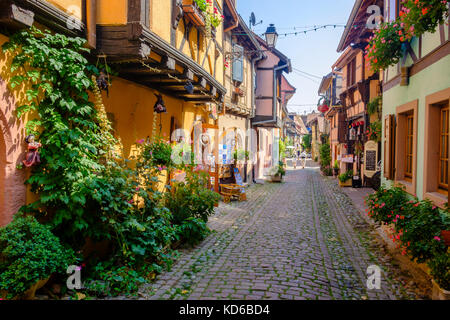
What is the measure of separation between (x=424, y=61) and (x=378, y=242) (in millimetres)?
3304

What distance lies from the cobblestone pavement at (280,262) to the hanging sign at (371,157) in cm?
410

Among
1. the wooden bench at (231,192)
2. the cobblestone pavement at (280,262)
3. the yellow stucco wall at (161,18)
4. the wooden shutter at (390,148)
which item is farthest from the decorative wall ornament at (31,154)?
the wooden bench at (231,192)

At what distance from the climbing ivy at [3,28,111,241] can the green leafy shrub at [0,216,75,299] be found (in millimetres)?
300

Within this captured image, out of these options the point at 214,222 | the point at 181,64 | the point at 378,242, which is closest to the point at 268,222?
the point at 214,222

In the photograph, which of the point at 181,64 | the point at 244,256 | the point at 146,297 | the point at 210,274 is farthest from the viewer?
the point at 181,64

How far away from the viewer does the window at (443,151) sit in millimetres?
5203

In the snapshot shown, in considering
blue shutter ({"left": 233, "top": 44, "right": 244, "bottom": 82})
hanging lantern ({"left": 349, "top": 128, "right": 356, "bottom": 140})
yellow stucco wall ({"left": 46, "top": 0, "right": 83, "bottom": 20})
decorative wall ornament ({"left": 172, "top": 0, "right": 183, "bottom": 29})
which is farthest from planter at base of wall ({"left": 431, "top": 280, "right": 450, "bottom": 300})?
hanging lantern ({"left": 349, "top": 128, "right": 356, "bottom": 140})

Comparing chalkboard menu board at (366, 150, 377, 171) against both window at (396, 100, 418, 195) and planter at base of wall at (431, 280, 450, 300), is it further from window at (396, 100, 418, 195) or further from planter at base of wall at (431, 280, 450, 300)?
planter at base of wall at (431, 280, 450, 300)

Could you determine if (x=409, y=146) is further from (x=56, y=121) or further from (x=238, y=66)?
(x=238, y=66)

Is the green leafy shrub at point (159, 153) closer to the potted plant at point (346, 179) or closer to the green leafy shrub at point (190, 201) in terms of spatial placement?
the green leafy shrub at point (190, 201)

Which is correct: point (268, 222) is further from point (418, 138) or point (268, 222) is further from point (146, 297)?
point (146, 297)

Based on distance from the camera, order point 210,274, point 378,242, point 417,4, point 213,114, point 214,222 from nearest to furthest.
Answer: point 417,4, point 210,274, point 378,242, point 214,222, point 213,114

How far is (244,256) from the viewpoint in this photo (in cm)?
561

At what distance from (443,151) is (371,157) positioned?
301 inches
